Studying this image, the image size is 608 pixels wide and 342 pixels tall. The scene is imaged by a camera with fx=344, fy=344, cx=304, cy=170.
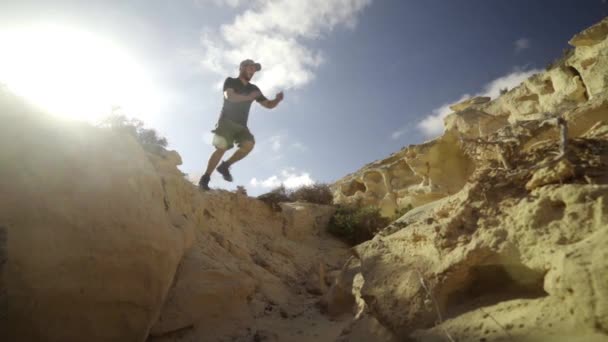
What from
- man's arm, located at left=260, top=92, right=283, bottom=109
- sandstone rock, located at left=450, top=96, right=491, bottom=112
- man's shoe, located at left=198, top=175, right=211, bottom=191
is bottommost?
man's shoe, located at left=198, top=175, right=211, bottom=191

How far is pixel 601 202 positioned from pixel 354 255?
2.03 metres

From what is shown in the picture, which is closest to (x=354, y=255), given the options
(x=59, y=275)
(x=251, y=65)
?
(x=59, y=275)

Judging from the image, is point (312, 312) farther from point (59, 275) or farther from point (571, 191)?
point (571, 191)

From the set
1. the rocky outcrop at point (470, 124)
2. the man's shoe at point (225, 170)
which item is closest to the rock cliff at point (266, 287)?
the man's shoe at point (225, 170)

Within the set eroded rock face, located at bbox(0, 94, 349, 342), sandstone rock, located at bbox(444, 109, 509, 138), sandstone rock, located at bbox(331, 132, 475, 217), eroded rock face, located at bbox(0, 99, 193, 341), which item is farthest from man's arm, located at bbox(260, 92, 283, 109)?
sandstone rock, located at bbox(444, 109, 509, 138)

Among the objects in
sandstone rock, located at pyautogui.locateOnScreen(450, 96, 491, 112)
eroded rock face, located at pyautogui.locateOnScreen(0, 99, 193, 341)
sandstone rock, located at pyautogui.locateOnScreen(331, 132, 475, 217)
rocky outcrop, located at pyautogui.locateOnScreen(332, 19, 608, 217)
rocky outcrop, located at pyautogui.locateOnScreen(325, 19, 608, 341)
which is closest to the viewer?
rocky outcrop, located at pyautogui.locateOnScreen(325, 19, 608, 341)

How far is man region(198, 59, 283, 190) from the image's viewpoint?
5.14 meters

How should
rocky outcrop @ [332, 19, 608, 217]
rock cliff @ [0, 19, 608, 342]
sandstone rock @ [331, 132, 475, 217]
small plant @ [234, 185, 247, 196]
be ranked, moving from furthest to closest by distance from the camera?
sandstone rock @ [331, 132, 475, 217]
rocky outcrop @ [332, 19, 608, 217]
small plant @ [234, 185, 247, 196]
rock cliff @ [0, 19, 608, 342]

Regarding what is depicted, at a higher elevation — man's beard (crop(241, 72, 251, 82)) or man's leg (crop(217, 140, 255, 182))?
man's beard (crop(241, 72, 251, 82))

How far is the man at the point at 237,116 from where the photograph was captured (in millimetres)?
5141

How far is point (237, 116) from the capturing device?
17.0 feet

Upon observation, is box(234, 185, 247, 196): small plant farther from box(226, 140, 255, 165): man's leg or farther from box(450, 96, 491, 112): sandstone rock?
box(450, 96, 491, 112): sandstone rock

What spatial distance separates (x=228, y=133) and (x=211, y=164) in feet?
1.98

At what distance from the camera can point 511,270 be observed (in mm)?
1759
